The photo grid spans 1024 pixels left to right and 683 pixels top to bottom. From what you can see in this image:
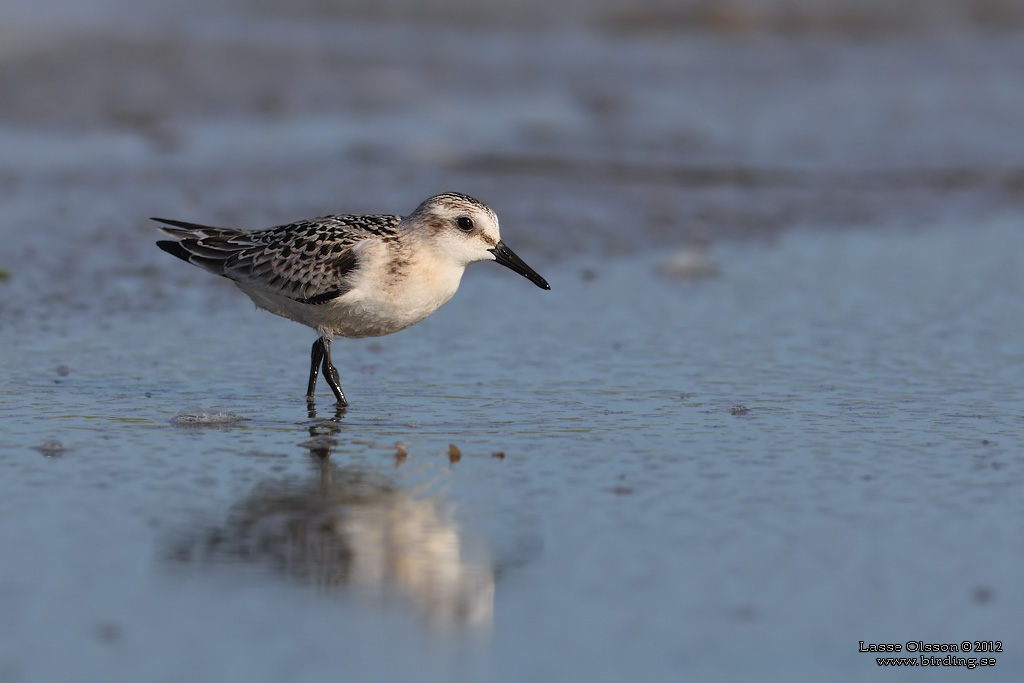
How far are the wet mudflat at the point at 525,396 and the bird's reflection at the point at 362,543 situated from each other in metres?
0.02

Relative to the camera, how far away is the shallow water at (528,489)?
421 cm

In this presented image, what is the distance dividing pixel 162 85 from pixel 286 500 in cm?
1119

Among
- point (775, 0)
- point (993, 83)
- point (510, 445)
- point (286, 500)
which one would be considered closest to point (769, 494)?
point (510, 445)

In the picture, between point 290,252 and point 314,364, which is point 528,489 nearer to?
point 314,364

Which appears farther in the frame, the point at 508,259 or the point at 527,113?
the point at 527,113

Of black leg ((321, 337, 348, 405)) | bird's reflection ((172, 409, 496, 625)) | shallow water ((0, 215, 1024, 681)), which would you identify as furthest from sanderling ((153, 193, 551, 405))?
bird's reflection ((172, 409, 496, 625))

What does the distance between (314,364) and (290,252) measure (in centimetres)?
64

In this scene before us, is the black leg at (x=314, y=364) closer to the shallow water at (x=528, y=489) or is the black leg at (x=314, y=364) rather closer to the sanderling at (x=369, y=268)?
the sanderling at (x=369, y=268)

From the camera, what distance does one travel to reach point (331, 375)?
7180mm

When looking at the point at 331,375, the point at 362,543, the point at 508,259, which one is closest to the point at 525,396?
the point at 508,259

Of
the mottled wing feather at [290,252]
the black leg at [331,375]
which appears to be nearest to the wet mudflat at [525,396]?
the black leg at [331,375]

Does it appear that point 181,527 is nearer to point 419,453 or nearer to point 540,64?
point 419,453

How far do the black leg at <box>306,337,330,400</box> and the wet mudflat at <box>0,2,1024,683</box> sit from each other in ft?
0.50

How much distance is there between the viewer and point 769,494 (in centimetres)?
559
